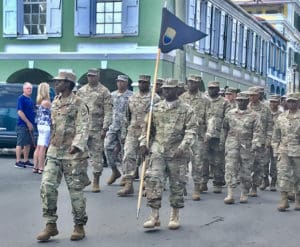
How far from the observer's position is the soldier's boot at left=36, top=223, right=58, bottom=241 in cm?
686

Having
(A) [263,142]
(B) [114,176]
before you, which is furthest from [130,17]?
(A) [263,142]

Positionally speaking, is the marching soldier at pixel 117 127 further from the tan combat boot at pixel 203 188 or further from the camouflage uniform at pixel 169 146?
the camouflage uniform at pixel 169 146

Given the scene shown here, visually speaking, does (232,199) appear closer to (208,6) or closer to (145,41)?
(145,41)

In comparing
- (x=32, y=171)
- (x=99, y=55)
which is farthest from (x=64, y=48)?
(x=32, y=171)

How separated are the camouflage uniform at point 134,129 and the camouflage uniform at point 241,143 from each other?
1320mm

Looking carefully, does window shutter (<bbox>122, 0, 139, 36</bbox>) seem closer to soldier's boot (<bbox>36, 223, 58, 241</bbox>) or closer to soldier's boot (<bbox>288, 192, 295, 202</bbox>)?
soldier's boot (<bbox>288, 192, 295, 202</bbox>)

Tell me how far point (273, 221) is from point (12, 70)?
15.4 meters

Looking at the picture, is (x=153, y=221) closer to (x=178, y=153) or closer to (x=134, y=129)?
(x=178, y=153)

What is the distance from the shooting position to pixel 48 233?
6.88m

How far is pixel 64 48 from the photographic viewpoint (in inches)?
847

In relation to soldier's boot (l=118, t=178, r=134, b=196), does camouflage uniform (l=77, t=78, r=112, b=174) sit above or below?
above

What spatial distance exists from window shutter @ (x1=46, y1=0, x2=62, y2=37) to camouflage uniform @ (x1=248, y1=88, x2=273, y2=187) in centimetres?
1151

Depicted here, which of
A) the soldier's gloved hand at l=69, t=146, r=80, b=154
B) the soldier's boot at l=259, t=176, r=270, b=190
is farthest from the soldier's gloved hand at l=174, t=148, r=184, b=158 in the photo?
the soldier's boot at l=259, t=176, r=270, b=190

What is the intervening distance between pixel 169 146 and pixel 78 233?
1.56 metres
